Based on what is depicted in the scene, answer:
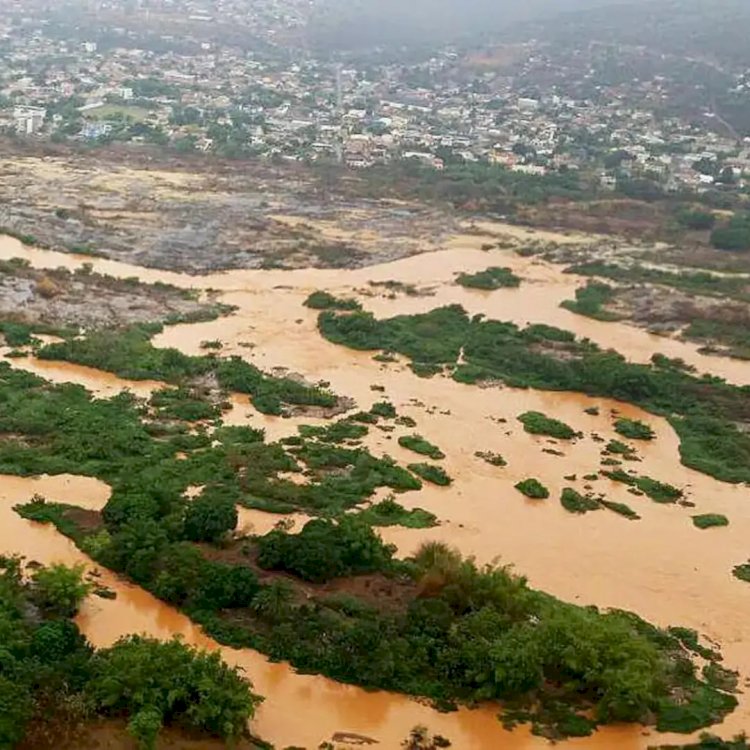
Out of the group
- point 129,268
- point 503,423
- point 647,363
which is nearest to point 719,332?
point 647,363

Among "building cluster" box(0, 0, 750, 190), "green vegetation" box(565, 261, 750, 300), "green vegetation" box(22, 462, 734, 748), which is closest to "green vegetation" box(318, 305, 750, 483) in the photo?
"green vegetation" box(565, 261, 750, 300)

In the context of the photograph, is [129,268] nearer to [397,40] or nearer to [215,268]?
[215,268]

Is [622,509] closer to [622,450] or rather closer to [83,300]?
[622,450]

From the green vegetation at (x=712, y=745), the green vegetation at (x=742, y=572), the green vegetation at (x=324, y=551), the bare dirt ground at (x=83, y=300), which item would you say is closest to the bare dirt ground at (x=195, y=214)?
the bare dirt ground at (x=83, y=300)

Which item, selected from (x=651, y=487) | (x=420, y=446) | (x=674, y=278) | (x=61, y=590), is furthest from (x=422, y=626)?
(x=674, y=278)

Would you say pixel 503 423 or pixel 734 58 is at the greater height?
pixel 734 58

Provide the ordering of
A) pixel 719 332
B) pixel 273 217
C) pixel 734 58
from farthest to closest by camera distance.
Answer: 1. pixel 734 58
2. pixel 273 217
3. pixel 719 332
